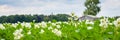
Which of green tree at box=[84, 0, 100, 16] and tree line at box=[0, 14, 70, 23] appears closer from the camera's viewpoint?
green tree at box=[84, 0, 100, 16]

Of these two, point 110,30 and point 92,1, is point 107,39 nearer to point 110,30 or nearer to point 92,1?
point 110,30

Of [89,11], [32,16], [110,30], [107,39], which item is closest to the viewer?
[107,39]

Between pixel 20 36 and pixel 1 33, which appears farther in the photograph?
pixel 1 33

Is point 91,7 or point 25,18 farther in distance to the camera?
point 25,18

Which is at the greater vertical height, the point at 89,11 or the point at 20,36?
the point at 20,36

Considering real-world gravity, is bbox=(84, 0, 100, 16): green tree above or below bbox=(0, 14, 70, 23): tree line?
above

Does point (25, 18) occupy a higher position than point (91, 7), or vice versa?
point (91, 7)

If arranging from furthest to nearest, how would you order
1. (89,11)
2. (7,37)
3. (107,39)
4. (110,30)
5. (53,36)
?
(89,11) < (7,37) < (110,30) < (53,36) < (107,39)

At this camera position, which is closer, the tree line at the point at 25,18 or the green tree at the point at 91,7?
the green tree at the point at 91,7

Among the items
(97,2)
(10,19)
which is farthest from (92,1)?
(10,19)

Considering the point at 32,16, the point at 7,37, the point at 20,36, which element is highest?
the point at 20,36

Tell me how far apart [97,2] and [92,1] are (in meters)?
1.83

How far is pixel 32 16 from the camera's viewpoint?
118188 mm

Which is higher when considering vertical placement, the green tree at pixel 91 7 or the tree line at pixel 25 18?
the green tree at pixel 91 7
